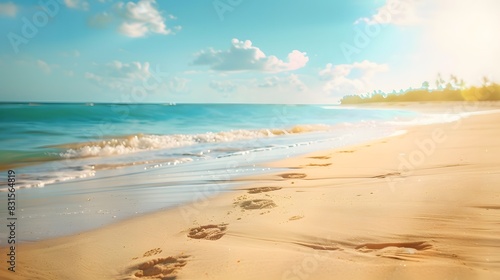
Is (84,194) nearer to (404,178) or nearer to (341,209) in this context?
(341,209)

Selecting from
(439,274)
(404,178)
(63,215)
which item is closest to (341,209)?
(439,274)

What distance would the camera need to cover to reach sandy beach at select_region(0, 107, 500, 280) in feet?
10.3

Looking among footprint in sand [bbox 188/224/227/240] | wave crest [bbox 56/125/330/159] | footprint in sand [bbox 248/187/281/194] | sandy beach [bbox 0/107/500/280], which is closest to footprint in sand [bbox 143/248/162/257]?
sandy beach [bbox 0/107/500/280]

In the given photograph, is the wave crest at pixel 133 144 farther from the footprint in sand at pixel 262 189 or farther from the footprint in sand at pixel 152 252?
the footprint in sand at pixel 152 252

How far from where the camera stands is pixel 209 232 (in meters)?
4.46

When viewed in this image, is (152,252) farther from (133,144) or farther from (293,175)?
(133,144)

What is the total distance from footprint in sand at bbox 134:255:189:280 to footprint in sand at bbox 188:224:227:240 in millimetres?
658

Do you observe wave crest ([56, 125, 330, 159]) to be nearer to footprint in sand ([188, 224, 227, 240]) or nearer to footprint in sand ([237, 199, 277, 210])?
footprint in sand ([237, 199, 277, 210])

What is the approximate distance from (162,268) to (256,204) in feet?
7.95

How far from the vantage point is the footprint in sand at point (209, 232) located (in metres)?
4.30

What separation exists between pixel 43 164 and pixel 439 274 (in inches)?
493

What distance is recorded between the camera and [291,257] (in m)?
3.41

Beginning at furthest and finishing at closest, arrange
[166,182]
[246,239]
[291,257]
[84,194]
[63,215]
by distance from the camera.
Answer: [166,182] → [84,194] → [63,215] → [246,239] → [291,257]

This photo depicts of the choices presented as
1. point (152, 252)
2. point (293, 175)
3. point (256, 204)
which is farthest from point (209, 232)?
point (293, 175)
